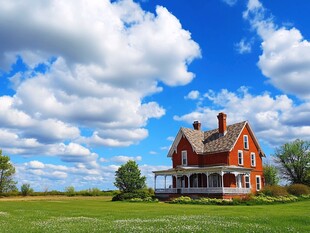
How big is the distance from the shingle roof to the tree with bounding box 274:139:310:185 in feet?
64.0

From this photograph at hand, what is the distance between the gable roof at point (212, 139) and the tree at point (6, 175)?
33582 mm

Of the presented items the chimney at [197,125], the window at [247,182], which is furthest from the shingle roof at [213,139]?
the window at [247,182]

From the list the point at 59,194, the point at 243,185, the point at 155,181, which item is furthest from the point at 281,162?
the point at 59,194

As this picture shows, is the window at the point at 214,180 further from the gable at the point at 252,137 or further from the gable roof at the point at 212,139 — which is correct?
the gable at the point at 252,137

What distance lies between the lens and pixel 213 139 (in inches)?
2221

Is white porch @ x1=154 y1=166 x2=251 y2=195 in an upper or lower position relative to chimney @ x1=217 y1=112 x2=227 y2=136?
→ lower

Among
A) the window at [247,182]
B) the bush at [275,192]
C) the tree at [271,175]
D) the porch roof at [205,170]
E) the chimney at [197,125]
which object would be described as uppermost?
the chimney at [197,125]

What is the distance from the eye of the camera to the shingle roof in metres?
52.7

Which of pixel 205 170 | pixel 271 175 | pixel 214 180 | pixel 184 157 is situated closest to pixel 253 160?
pixel 214 180

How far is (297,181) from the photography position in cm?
6769

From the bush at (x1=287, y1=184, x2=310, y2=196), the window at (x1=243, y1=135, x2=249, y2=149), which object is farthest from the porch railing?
the window at (x1=243, y1=135, x2=249, y2=149)

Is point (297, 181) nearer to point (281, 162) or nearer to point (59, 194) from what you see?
point (281, 162)

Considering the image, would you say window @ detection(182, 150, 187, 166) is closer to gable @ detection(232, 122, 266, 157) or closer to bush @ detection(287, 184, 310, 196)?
gable @ detection(232, 122, 266, 157)

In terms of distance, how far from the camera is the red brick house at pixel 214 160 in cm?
5084
